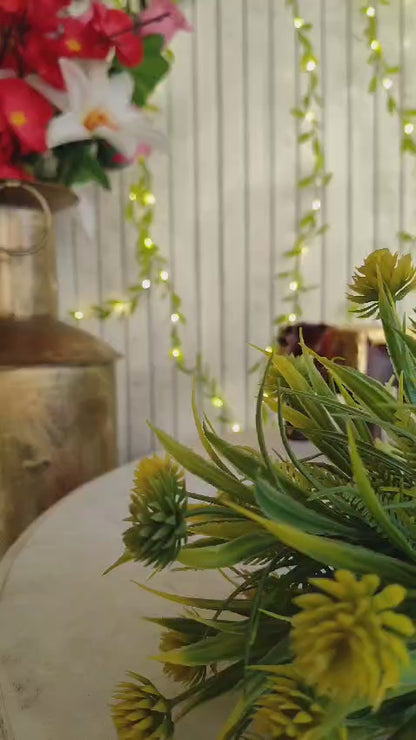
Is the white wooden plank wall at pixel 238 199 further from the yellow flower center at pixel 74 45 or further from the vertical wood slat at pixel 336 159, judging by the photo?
the yellow flower center at pixel 74 45

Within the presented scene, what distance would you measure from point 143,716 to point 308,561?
0.08 meters

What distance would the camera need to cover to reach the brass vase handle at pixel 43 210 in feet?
2.57

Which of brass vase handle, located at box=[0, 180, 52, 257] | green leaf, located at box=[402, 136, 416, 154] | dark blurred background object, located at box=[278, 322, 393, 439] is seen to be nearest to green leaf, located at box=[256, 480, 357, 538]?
dark blurred background object, located at box=[278, 322, 393, 439]

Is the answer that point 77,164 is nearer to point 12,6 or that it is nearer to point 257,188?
point 12,6

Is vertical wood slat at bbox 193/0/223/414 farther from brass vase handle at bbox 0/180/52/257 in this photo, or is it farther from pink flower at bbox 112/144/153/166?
brass vase handle at bbox 0/180/52/257

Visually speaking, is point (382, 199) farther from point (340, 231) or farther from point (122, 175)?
point (122, 175)

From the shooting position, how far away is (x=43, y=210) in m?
0.84

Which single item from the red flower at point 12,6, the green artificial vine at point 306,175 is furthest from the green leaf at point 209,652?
the green artificial vine at point 306,175

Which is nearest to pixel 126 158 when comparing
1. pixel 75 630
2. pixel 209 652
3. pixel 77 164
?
pixel 77 164

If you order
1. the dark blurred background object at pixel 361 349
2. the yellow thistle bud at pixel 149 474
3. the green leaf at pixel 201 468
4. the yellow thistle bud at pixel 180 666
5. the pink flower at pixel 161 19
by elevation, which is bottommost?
the yellow thistle bud at pixel 180 666

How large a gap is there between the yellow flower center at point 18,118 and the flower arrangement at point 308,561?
1.97ft

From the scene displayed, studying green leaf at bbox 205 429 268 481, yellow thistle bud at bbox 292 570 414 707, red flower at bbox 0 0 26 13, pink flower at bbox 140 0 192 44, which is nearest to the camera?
yellow thistle bud at bbox 292 570 414 707

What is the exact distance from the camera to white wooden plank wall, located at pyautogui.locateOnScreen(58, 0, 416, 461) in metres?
1.14

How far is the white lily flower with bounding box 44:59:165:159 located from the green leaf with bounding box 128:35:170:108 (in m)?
0.06
